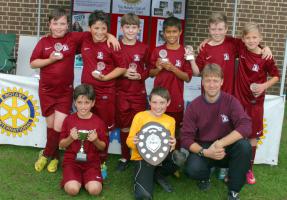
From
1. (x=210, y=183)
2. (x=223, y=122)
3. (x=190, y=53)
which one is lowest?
(x=210, y=183)

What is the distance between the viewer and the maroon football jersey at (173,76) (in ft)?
14.2

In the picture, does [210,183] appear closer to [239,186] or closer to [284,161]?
[239,186]

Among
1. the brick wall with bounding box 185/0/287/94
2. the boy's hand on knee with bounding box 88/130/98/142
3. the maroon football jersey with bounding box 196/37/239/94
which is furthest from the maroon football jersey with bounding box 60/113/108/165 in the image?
the brick wall with bounding box 185/0/287/94

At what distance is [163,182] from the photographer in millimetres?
4234

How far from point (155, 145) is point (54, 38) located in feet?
4.95

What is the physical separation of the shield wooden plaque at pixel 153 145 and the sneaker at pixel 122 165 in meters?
0.77

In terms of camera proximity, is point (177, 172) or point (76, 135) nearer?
point (76, 135)

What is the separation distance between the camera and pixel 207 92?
3916 mm

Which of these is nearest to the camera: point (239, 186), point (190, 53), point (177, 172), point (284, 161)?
point (239, 186)

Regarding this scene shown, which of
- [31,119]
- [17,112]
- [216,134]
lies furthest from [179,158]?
[17,112]

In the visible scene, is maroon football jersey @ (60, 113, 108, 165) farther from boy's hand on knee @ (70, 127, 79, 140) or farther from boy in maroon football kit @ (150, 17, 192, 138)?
boy in maroon football kit @ (150, 17, 192, 138)

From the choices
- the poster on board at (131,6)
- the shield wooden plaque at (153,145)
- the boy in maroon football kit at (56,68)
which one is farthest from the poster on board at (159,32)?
the shield wooden plaque at (153,145)

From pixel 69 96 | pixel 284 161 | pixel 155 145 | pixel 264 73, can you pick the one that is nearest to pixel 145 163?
pixel 155 145

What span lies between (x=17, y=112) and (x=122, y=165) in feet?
4.50
